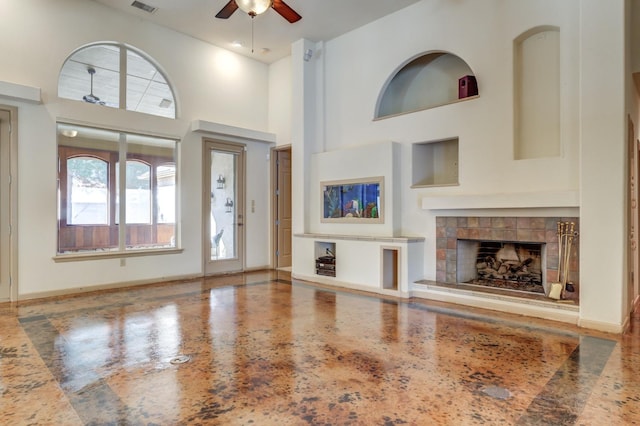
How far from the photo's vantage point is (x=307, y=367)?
286cm

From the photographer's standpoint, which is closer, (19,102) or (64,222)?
(19,102)

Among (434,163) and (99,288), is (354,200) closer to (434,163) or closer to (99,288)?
(434,163)

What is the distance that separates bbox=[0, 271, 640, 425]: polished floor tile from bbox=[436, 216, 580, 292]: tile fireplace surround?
Result: 0.73m

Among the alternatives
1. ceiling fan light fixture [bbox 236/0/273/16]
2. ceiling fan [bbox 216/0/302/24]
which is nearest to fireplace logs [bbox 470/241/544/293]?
ceiling fan [bbox 216/0/302/24]

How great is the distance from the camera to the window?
5562 mm

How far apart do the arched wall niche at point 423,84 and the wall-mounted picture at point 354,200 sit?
115 centimetres

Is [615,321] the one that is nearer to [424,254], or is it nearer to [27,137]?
[424,254]

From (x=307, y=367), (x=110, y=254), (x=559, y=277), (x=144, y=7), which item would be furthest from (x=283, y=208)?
(x=307, y=367)

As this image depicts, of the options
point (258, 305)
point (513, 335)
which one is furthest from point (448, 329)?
point (258, 305)

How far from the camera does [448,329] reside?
12.5ft

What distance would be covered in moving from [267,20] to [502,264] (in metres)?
5.22

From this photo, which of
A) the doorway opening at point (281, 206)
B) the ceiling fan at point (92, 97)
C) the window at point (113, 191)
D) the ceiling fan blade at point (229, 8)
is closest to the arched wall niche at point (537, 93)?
the ceiling fan blade at point (229, 8)

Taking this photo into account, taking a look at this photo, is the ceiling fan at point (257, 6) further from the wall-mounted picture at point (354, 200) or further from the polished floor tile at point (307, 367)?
the polished floor tile at point (307, 367)

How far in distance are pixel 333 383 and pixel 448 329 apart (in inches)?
67.2
